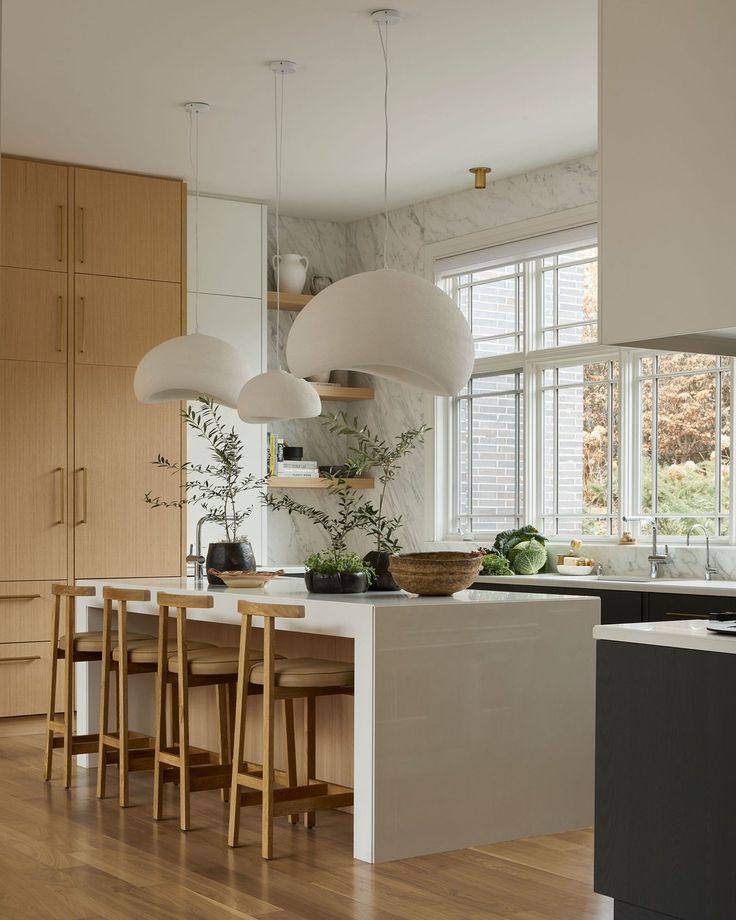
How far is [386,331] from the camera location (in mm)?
3762

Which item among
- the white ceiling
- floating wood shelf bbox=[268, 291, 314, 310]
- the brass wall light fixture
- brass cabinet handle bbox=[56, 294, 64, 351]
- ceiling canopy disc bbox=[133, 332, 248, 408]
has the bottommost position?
ceiling canopy disc bbox=[133, 332, 248, 408]

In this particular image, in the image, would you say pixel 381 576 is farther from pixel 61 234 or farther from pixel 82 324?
pixel 61 234

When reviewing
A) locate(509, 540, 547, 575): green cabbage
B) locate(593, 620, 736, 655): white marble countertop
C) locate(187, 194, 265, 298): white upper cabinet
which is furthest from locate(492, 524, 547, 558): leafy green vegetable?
locate(593, 620, 736, 655): white marble countertop

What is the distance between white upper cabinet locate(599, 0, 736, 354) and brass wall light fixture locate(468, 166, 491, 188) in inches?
147

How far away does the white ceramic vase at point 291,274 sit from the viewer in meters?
7.53

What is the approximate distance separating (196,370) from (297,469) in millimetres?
2426

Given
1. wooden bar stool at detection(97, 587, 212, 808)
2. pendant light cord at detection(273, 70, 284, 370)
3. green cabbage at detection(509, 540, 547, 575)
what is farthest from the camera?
green cabbage at detection(509, 540, 547, 575)

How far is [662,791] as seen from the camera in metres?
2.68

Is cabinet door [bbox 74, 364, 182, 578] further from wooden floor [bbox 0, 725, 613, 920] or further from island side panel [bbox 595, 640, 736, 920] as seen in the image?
island side panel [bbox 595, 640, 736, 920]

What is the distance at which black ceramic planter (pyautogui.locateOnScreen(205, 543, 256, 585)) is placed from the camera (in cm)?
514

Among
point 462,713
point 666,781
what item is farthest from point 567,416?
point 666,781

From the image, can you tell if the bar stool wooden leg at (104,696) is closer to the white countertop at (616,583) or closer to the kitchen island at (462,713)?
the kitchen island at (462,713)

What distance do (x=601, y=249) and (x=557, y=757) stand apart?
6.66 ft

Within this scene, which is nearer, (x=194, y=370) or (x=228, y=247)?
(x=194, y=370)
